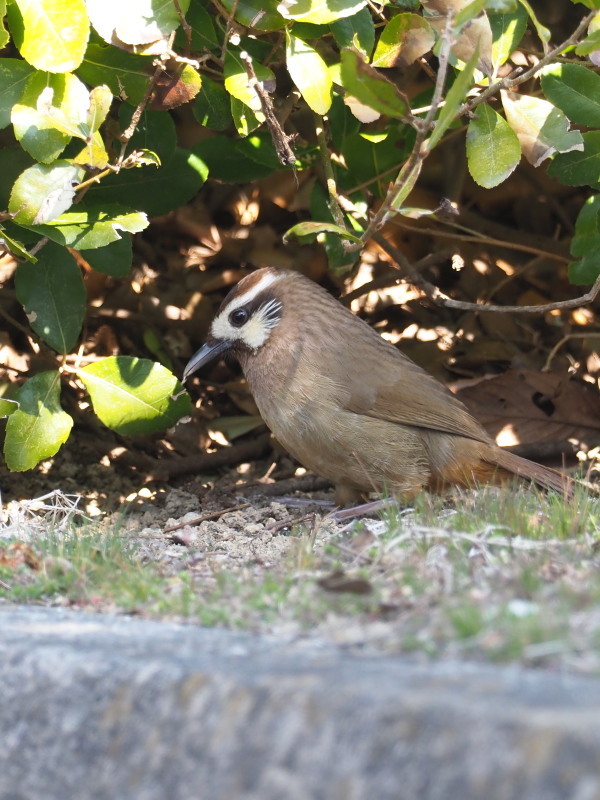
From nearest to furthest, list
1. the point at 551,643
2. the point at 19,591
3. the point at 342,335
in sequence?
the point at 551,643 → the point at 19,591 → the point at 342,335

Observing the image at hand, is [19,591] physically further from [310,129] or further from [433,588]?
[310,129]

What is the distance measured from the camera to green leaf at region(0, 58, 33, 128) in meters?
3.93

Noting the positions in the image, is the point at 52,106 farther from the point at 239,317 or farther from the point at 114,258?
the point at 239,317

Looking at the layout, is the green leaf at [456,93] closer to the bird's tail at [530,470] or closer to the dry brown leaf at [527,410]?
the bird's tail at [530,470]

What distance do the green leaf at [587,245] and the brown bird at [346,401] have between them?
2.87ft

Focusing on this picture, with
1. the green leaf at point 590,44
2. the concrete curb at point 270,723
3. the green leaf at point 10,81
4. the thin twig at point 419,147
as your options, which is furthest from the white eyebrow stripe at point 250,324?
the concrete curb at point 270,723

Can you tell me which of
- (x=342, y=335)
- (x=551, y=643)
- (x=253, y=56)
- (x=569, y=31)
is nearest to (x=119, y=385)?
(x=342, y=335)

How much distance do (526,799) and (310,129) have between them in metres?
5.18

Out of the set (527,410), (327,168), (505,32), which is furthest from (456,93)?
(527,410)

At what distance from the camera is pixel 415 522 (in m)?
3.31

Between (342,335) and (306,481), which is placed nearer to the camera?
(342,335)

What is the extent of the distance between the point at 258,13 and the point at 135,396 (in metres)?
1.73

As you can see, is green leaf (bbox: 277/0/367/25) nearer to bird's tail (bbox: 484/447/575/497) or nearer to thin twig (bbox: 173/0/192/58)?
thin twig (bbox: 173/0/192/58)

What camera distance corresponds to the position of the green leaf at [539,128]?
396 centimetres
